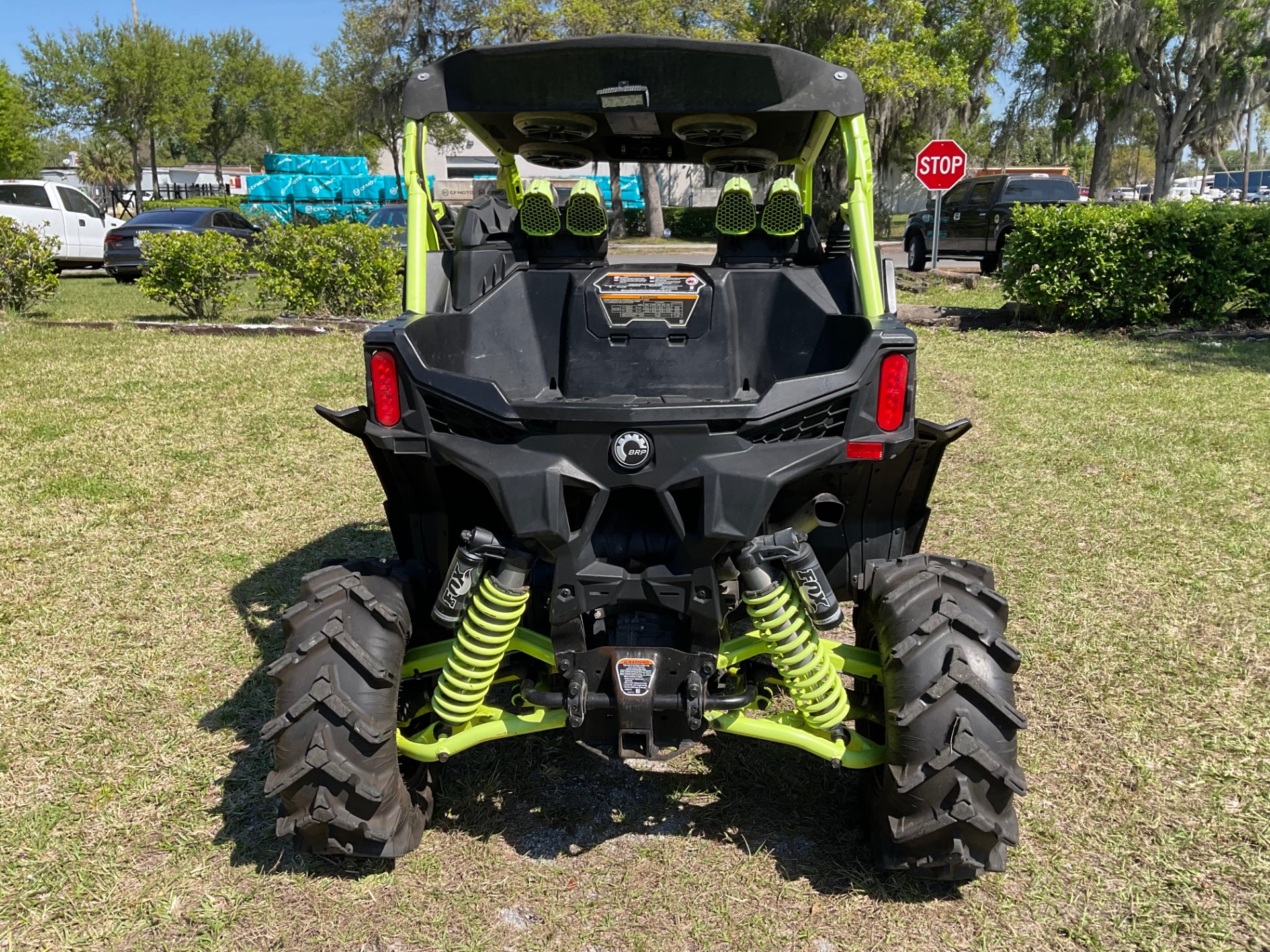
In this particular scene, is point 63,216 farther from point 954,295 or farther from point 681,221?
point 681,221

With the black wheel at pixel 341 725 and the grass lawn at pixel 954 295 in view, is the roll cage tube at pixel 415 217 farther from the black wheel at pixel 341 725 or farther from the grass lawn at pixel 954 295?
the grass lawn at pixel 954 295

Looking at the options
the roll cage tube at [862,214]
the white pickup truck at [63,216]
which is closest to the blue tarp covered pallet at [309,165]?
the white pickup truck at [63,216]

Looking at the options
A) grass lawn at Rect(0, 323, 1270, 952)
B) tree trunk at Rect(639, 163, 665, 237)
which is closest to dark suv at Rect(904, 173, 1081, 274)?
grass lawn at Rect(0, 323, 1270, 952)

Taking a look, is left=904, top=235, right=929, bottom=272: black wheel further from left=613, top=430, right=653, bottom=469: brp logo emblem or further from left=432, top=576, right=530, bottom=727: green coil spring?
left=432, top=576, right=530, bottom=727: green coil spring

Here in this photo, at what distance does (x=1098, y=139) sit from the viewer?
3528cm

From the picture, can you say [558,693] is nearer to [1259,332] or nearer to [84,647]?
[84,647]

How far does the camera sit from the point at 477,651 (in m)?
2.90

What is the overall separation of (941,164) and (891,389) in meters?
16.2

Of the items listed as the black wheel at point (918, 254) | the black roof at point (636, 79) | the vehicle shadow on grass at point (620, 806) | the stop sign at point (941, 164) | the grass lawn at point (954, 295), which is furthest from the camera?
the black wheel at point (918, 254)

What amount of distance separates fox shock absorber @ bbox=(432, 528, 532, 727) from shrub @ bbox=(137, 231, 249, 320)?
1250 centimetres

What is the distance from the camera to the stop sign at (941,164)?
57.5 ft

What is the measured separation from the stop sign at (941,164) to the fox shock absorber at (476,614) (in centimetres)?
1658

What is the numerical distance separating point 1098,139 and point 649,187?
15.9 meters

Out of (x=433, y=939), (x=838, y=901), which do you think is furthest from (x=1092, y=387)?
(x=433, y=939)
